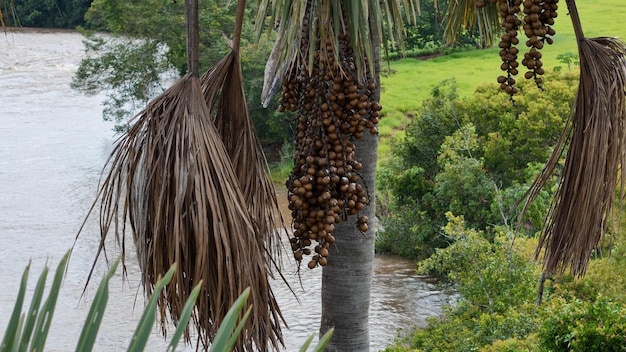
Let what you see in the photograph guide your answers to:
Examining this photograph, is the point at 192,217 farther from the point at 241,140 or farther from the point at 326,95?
the point at 326,95

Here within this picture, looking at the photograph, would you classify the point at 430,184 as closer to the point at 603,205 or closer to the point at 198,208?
the point at 603,205

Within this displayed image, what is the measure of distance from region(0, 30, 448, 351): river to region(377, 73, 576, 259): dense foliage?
2.04ft

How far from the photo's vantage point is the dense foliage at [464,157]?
10164 mm

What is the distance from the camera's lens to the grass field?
56.8 feet

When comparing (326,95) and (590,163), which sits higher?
(326,95)

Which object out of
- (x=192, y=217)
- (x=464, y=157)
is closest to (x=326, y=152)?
(x=192, y=217)

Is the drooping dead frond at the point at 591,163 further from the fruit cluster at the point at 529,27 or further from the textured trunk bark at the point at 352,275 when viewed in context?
the textured trunk bark at the point at 352,275

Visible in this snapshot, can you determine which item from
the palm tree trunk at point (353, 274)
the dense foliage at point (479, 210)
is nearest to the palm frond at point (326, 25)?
the palm tree trunk at point (353, 274)

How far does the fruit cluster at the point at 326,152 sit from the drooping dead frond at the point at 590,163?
0.82 metres

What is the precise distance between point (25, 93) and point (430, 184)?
1251 centimetres

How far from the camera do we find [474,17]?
4.38 m

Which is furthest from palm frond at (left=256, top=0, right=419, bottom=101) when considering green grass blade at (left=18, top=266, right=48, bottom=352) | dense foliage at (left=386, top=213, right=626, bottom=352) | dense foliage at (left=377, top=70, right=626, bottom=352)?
dense foliage at (left=377, top=70, right=626, bottom=352)

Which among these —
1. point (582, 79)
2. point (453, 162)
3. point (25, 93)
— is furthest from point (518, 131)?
point (25, 93)

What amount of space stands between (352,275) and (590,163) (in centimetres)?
106
